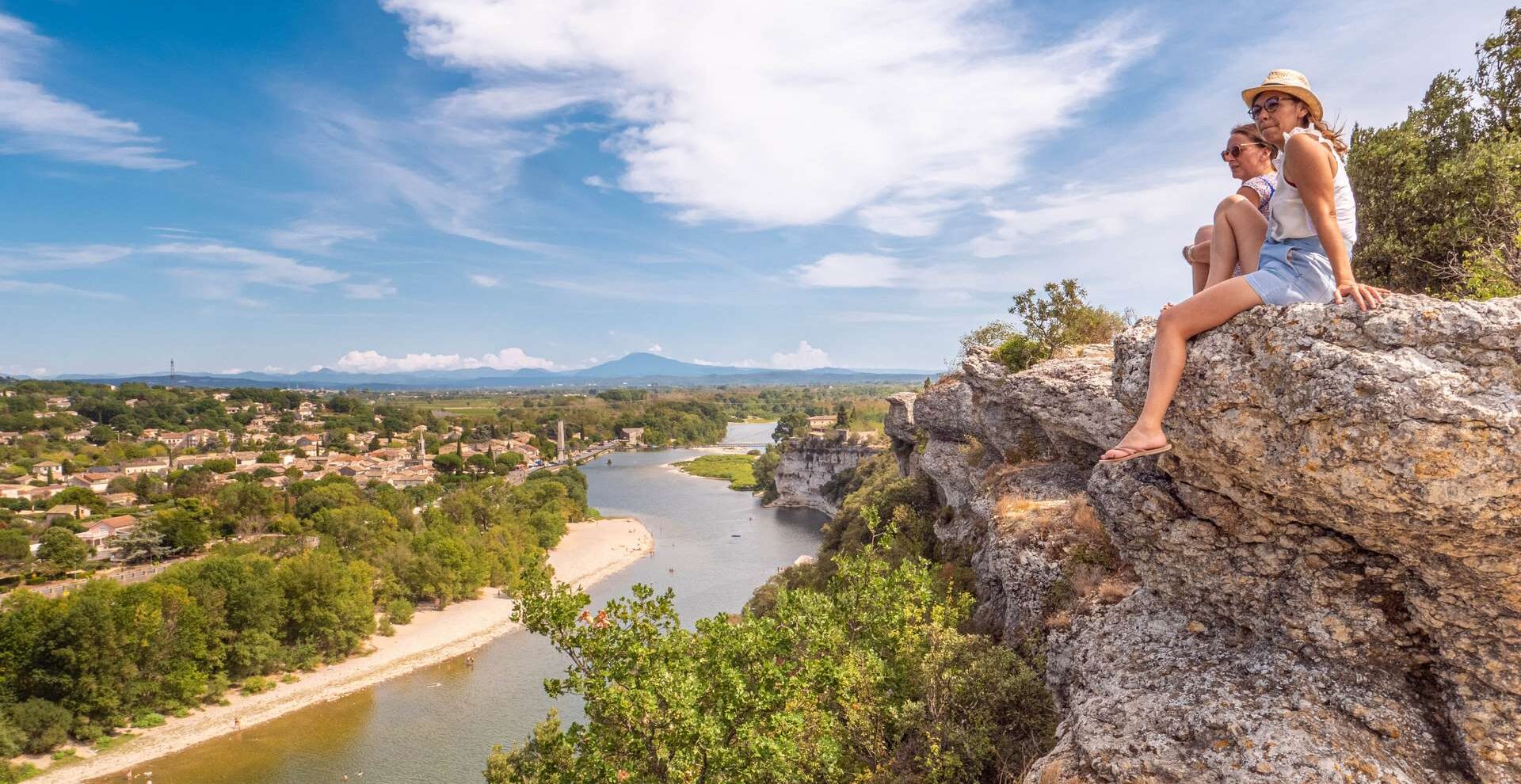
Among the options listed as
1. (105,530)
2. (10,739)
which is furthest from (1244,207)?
(105,530)

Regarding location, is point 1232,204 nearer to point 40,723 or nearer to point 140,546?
point 40,723

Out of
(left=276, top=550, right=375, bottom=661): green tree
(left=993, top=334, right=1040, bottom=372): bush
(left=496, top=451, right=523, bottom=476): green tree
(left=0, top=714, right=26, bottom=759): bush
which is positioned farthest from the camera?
(left=496, top=451, right=523, bottom=476): green tree

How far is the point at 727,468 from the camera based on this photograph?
404 feet

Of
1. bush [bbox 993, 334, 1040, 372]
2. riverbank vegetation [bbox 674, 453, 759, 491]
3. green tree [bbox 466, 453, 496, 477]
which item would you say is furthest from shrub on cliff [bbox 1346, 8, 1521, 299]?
green tree [bbox 466, 453, 496, 477]

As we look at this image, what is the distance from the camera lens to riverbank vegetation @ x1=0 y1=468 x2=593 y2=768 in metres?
30.2

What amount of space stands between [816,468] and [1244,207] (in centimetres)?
8391

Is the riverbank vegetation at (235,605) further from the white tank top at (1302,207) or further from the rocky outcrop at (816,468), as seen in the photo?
the rocky outcrop at (816,468)

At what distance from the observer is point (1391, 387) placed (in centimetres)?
443

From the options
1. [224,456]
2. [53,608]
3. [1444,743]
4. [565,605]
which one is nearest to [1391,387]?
[1444,743]

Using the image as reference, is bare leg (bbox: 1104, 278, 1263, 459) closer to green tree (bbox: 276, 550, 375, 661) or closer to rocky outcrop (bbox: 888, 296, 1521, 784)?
rocky outcrop (bbox: 888, 296, 1521, 784)

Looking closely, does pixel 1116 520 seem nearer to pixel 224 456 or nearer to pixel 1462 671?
pixel 1462 671

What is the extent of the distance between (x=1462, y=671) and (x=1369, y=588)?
72 cm

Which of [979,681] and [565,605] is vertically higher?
[565,605]

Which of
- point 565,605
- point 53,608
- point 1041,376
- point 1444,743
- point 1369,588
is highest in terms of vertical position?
point 1041,376
